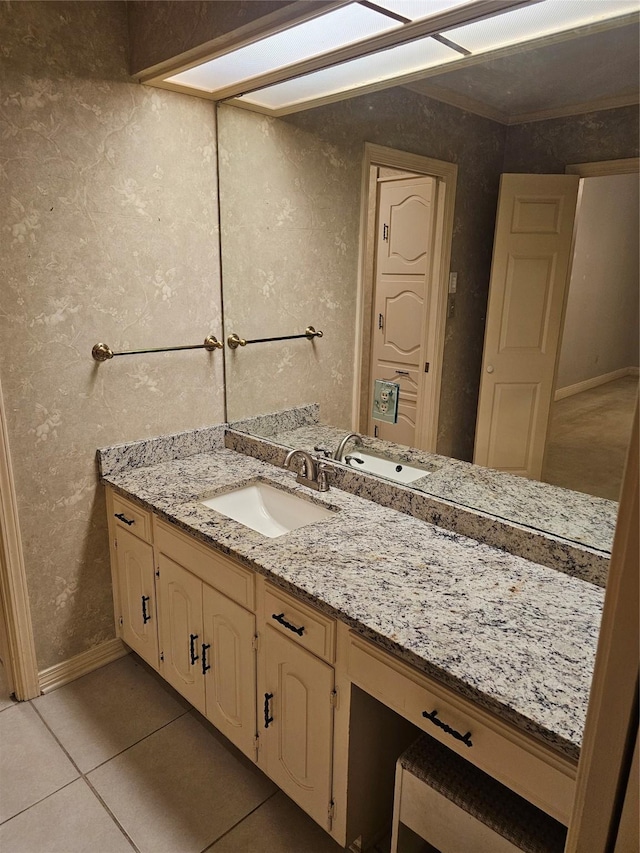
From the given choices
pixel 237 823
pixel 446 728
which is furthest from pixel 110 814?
pixel 446 728

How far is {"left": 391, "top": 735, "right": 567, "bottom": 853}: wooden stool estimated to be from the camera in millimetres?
1162

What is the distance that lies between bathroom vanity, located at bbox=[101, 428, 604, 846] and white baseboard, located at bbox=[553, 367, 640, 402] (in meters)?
0.46

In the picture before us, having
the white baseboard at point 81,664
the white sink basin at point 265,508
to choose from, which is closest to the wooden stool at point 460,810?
the white sink basin at point 265,508

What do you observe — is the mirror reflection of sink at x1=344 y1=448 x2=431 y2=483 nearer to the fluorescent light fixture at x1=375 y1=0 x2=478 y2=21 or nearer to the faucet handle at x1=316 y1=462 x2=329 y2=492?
the faucet handle at x1=316 y1=462 x2=329 y2=492

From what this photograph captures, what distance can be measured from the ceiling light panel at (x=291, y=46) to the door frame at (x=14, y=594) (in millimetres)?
1273

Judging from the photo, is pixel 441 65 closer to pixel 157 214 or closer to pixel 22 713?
pixel 157 214

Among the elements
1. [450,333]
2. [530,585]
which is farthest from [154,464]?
[530,585]

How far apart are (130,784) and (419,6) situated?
2.32 metres

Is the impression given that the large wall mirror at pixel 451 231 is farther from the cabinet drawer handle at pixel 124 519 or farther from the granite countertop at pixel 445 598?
the cabinet drawer handle at pixel 124 519

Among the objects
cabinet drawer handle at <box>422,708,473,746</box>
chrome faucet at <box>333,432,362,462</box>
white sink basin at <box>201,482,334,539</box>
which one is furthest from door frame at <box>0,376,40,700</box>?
cabinet drawer handle at <box>422,708,473,746</box>

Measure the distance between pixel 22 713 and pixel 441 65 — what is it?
254 cm

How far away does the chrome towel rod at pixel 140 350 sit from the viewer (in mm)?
2025

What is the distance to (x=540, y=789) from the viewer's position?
3.42ft

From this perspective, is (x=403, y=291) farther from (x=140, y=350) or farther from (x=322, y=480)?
(x=140, y=350)
